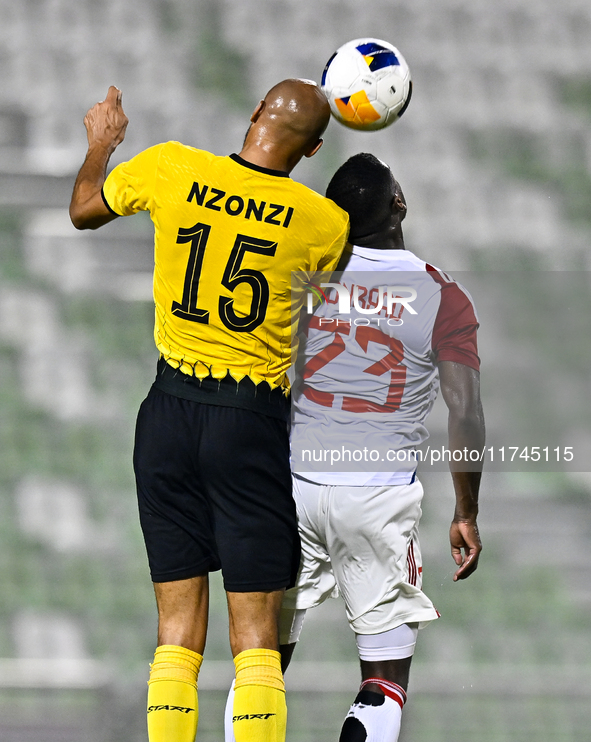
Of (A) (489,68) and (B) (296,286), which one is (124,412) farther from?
(A) (489,68)

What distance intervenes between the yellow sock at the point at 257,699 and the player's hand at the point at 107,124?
1159mm

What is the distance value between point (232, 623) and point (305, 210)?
879 mm

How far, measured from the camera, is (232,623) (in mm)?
1678

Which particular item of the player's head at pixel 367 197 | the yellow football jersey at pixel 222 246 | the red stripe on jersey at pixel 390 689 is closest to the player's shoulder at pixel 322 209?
the yellow football jersey at pixel 222 246

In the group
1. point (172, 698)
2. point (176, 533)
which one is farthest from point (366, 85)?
point (172, 698)

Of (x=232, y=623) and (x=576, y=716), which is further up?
(x=232, y=623)

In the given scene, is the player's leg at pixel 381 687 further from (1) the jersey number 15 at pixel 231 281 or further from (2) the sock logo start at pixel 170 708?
(1) the jersey number 15 at pixel 231 281

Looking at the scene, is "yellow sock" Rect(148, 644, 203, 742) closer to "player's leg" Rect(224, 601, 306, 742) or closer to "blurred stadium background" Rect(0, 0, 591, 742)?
"player's leg" Rect(224, 601, 306, 742)

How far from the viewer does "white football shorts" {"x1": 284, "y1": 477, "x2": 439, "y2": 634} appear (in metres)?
1.76

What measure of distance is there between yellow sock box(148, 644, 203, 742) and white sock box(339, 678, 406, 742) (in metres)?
0.35

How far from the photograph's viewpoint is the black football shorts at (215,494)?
1.66 metres

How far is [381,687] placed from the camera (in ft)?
5.84

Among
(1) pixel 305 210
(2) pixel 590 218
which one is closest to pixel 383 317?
(1) pixel 305 210

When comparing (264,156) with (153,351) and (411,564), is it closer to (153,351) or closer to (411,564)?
(411,564)
